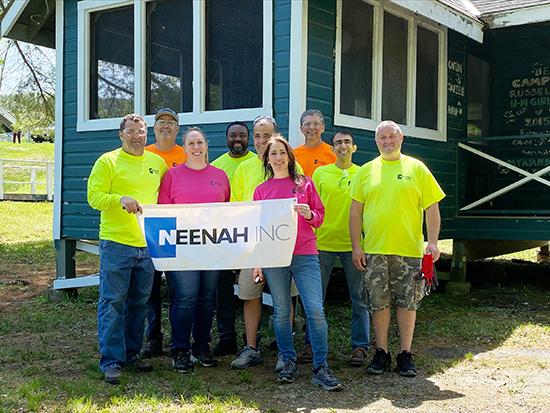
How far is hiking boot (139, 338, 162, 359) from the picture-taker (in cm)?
521

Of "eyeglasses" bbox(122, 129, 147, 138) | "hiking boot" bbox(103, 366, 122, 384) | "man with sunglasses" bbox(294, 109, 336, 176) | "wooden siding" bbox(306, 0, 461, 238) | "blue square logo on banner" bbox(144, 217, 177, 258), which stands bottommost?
"hiking boot" bbox(103, 366, 122, 384)

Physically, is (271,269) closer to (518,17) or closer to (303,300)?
(303,300)

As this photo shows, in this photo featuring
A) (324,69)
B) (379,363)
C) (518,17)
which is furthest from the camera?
(518,17)

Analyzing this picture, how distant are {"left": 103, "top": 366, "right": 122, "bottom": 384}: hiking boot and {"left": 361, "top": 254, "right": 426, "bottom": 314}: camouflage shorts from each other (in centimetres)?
185

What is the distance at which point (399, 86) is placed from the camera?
7.50 meters

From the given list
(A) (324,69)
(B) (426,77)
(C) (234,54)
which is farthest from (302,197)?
(B) (426,77)

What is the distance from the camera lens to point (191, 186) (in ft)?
15.3

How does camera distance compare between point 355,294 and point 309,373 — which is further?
point 355,294

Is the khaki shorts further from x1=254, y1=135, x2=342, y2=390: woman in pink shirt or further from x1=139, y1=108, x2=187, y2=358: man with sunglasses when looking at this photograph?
x1=139, y1=108, x2=187, y2=358: man with sunglasses

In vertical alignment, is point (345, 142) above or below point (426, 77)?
below

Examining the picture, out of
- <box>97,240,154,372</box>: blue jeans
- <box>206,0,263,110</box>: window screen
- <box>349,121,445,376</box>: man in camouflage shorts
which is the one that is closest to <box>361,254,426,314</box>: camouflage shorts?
<box>349,121,445,376</box>: man in camouflage shorts

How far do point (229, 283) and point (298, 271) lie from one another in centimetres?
109

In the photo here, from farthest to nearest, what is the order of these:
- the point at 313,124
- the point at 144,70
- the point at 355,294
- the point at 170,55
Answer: the point at 144,70 → the point at 170,55 → the point at 313,124 → the point at 355,294

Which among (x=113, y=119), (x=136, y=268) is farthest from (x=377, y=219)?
(x=113, y=119)
